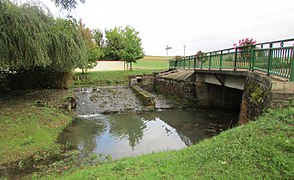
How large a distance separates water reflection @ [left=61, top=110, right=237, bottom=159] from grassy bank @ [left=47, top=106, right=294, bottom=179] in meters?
2.15

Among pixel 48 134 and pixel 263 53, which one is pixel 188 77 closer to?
pixel 263 53

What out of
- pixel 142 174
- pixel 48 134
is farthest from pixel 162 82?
pixel 142 174

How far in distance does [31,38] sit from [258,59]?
8399 mm

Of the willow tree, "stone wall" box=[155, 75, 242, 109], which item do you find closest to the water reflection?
"stone wall" box=[155, 75, 242, 109]

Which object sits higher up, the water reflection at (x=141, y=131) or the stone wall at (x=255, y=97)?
the stone wall at (x=255, y=97)

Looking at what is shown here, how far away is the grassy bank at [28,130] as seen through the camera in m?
4.95

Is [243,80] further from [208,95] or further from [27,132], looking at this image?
[27,132]

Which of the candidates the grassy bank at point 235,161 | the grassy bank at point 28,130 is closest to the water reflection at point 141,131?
the grassy bank at point 28,130

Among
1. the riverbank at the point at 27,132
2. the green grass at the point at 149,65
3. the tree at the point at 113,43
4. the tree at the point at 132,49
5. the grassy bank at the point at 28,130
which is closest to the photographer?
the riverbank at the point at 27,132

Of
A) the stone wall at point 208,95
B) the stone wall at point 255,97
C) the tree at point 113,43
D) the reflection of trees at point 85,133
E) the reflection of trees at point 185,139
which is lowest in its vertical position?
the reflection of trees at point 185,139

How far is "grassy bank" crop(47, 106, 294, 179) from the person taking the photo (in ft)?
8.57

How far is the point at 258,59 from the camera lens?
6.27 m

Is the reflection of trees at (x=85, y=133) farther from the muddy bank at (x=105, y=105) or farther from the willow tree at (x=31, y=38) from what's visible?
the willow tree at (x=31, y=38)

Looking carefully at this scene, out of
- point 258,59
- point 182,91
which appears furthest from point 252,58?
point 182,91
